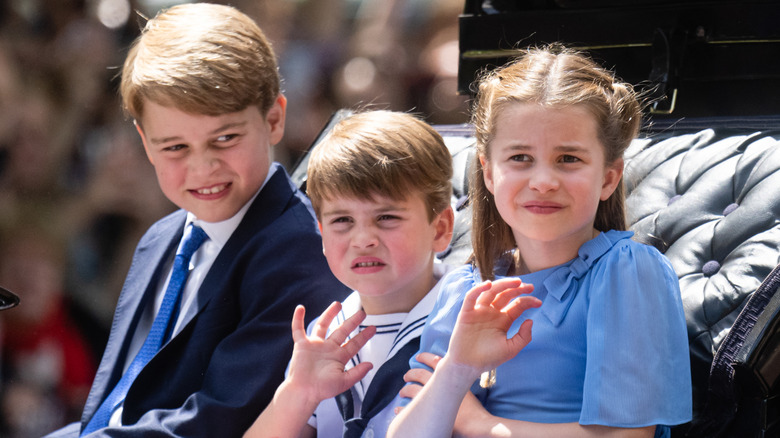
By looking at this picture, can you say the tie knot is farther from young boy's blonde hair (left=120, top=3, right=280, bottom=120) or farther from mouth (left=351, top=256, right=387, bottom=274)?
mouth (left=351, top=256, right=387, bottom=274)

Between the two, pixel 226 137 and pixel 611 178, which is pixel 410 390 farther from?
pixel 226 137

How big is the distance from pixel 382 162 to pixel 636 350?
0.59m

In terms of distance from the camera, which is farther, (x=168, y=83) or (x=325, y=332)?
(x=168, y=83)

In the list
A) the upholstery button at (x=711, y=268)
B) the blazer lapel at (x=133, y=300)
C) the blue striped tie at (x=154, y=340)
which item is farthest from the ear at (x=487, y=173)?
the blazer lapel at (x=133, y=300)

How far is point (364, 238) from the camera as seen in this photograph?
1.59 m

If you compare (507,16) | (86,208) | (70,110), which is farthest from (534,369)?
(70,110)

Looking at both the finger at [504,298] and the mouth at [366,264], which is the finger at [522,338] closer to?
the finger at [504,298]

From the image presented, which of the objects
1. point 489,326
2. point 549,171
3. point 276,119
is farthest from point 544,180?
point 276,119

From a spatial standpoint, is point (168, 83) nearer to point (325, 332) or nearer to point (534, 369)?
point (325, 332)

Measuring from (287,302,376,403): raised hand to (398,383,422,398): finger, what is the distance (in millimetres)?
120

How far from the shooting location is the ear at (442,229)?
1.70 meters

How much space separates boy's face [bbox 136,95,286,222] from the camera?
1.84 m

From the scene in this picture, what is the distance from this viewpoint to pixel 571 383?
1.34 metres

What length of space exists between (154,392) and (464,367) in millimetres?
800
